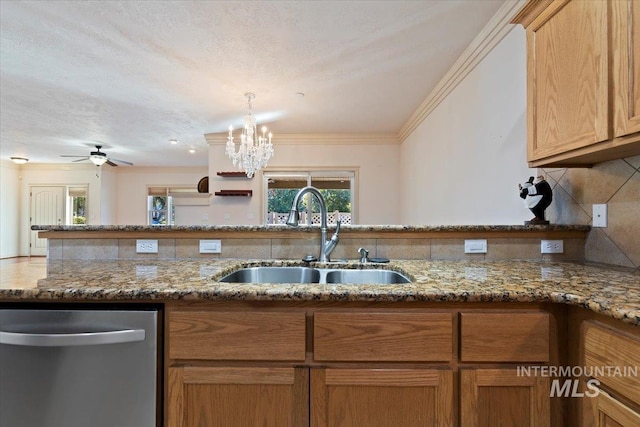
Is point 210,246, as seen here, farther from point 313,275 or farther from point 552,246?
point 552,246

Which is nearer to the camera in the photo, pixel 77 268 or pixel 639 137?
pixel 639 137

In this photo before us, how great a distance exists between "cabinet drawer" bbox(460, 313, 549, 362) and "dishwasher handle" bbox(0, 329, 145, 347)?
1.05 metres

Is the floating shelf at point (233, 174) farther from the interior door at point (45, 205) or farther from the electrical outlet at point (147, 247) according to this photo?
the interior door at point (45, 205)

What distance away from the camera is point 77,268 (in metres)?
1.33

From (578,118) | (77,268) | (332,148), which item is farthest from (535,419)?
(332,148)

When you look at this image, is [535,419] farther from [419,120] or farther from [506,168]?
[419,120]

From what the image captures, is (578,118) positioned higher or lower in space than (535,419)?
higher

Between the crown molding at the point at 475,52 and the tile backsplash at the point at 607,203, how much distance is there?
3.23 ft

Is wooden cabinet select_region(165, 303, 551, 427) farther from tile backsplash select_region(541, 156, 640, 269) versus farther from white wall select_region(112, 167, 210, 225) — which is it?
white wall select_region(112, 167, 210, 225)

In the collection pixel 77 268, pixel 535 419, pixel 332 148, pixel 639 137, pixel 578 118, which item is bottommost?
pixel 535 419

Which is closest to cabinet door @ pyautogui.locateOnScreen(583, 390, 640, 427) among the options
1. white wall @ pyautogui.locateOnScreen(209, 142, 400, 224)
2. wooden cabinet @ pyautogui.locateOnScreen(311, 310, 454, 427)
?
wooden cabinet @ pyautogui.locateOnScreen(311, 310, 454, 427)

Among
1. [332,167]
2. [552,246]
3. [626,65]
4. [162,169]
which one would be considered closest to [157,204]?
[162,169]

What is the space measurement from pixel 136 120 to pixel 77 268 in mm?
3674

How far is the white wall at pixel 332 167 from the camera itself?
504 cm
